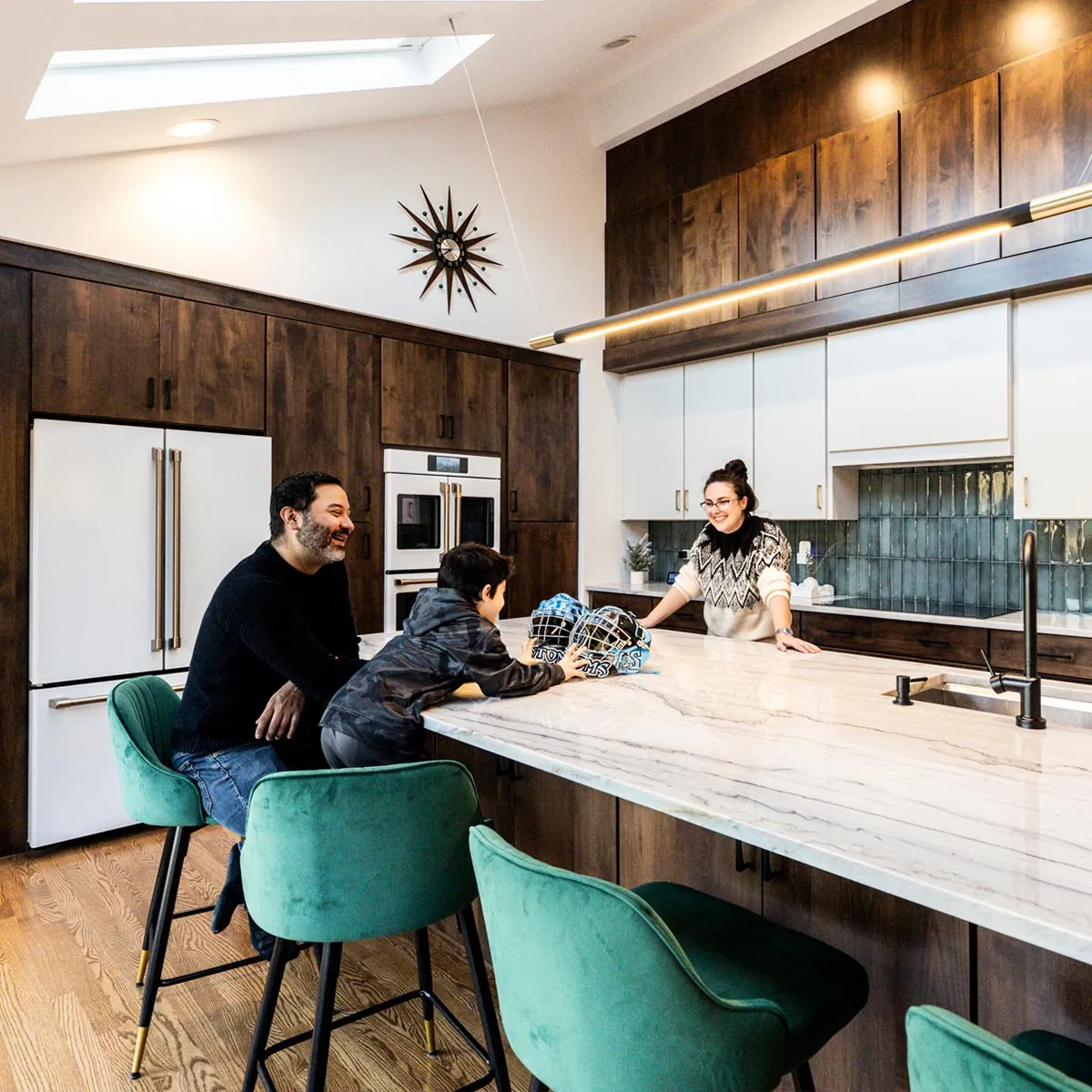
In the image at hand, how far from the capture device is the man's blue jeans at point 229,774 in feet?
6.21

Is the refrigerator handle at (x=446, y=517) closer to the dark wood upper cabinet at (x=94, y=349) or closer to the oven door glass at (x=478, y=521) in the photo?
the oven door glass at (x=478, y=521)

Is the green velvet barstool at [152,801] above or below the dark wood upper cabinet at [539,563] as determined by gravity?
below

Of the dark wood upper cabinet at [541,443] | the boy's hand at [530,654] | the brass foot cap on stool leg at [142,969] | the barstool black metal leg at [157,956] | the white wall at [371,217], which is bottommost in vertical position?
the brass foot cap on stool leg at [142,969]

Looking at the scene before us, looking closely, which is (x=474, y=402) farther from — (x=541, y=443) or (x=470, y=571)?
(x=470, y=571)

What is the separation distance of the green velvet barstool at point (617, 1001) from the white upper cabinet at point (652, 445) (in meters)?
3.98

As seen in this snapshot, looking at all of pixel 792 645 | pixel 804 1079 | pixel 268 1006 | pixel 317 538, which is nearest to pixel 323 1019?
pixel 268 1006

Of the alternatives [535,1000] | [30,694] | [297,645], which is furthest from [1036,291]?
[30,694]

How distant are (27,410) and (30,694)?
3.61 feet

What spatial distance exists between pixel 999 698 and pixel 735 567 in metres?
1.11

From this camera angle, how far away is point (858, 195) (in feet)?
13.0

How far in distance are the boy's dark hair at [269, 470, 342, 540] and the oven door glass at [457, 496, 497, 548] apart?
2.10 metres

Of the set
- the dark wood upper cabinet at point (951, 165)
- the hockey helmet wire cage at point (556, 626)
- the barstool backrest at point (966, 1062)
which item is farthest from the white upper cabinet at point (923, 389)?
the barstool backrest at point (966, 1062)

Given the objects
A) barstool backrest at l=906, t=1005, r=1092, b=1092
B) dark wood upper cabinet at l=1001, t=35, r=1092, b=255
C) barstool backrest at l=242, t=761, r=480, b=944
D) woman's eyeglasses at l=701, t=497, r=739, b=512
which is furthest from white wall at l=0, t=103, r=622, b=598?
barstool backrest at l=906, t=1005, r=1092, b=1092

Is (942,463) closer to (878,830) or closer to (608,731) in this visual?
(608,731)
